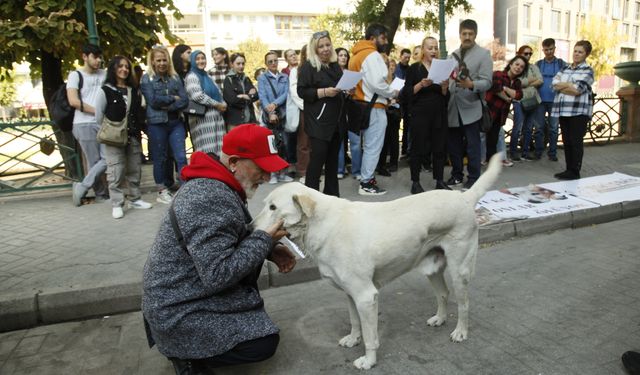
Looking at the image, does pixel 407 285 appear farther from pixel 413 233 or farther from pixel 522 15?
pixel 522 15

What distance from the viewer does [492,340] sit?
338 centimetres

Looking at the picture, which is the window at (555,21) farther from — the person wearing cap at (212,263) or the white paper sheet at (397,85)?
the person wearing cap at (212,263)

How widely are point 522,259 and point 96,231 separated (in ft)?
16.4

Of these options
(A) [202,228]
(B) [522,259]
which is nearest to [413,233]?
(A) [202,228]

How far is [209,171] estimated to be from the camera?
2.79 m

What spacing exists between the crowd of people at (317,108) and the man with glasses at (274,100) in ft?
0.06

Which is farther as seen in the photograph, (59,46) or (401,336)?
(59,46)

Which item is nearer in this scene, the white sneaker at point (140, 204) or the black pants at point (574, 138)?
the white sneaker at point (140, 204)

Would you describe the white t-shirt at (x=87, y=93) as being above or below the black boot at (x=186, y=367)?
above

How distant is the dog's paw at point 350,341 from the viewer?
11.1ft

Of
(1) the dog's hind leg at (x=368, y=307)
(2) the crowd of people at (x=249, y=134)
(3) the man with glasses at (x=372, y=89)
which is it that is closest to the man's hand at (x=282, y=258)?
(2) the crowd of people at (x=249, y=134)

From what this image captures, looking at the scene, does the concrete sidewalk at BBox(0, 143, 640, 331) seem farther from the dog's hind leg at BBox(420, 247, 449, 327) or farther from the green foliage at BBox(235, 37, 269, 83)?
the green foliage at BBox(235, 37, 269, 83)

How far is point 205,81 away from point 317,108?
2.25 meters

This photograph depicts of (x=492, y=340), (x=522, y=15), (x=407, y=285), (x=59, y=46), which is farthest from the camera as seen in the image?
(x=522, y=15)
